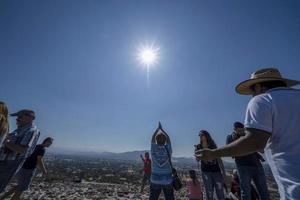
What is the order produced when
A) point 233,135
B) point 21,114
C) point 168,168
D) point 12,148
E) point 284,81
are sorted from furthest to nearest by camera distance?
point 233,135, point 168,168, point 21,114, point 12,148, point 284,81

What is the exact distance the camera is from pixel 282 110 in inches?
68.0

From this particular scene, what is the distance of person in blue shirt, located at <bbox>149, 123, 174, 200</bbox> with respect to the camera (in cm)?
505

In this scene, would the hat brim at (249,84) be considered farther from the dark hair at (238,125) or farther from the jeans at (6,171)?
the jeans at (6,171)

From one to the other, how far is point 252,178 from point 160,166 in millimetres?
2387

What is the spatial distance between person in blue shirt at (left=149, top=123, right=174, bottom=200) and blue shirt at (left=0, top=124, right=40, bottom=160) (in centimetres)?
264

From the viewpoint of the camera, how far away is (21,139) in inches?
168

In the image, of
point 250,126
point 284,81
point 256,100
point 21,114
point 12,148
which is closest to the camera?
point 250,126

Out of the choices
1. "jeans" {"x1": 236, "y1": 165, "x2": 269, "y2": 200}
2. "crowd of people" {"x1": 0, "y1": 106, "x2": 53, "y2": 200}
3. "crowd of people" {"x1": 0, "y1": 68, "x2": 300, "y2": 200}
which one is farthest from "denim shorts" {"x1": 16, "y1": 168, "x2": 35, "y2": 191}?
"jeans" {"x1": 236, "y1": 165, "x2": 269, "y2": 200}

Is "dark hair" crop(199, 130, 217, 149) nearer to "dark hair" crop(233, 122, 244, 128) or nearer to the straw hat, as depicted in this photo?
"dark hair" crop(233, 122, 244, 128)

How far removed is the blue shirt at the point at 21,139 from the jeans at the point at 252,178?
15.8 ft

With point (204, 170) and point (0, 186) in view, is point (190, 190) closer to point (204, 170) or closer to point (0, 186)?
point (204, 170)

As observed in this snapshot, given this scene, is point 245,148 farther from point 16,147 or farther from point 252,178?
point 252,178

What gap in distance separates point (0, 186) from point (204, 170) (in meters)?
4.97

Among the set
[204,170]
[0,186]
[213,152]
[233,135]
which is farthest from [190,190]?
[213,152]
